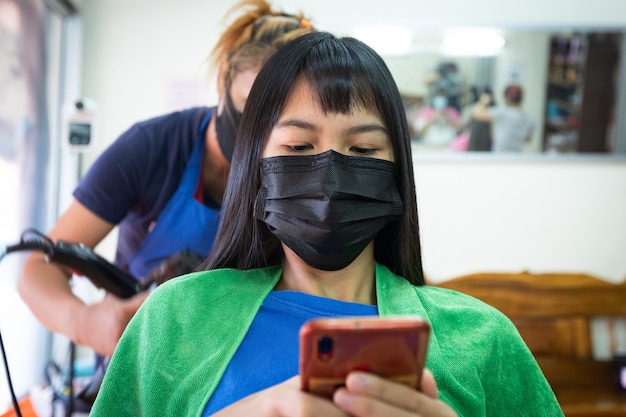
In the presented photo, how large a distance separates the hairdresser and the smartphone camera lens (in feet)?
3.01

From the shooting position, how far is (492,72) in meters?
3.35

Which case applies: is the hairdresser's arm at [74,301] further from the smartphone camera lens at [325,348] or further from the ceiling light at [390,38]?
the ceiling light at [390,38]

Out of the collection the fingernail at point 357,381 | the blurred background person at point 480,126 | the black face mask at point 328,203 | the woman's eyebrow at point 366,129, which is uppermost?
the blurred background person at point 480,126

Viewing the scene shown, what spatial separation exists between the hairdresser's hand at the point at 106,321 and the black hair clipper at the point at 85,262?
0.04m

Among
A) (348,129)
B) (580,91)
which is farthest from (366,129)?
(580,91)

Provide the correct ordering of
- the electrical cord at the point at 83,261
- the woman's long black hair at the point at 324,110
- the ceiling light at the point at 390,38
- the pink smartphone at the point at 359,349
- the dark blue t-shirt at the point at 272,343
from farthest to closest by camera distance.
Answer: the ceiling light at the point at 390,38 → the electrical cord at the point at 83,261 → the woman's long black hair at the point at 324,110 → the dark blue t-shirt at the point at 272,343 → the pink smartphone at the point at 359,349

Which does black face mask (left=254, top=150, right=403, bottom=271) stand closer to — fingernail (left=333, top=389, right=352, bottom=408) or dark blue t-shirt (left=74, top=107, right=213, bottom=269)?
fingernail (left=333, top=389, right=352, bottom=408)

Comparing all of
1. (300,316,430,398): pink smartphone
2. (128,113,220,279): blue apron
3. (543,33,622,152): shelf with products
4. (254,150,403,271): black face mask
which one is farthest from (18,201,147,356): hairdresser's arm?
(543,33,622,152): shelf with products

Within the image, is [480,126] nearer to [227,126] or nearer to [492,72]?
[492,72]

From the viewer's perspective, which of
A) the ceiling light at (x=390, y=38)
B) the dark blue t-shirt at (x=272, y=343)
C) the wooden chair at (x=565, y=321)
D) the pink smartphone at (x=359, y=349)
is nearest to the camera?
the pink smartphone at (x=359, y=349)

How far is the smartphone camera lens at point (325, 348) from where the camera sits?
657mm

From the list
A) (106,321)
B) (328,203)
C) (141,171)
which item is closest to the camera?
(328,203)

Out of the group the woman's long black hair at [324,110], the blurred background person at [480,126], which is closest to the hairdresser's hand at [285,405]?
the woman's long black hair at [324,110]

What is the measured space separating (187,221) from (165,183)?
0.13 meters
